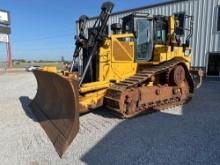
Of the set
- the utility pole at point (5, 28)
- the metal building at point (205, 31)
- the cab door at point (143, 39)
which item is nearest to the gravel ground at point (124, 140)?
the cab door at point (143, 39)

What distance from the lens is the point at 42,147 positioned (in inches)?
150

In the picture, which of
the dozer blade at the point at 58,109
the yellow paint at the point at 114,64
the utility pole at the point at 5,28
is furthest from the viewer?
the utility pole at the point at 5,28

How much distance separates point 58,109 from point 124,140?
5.22 ft

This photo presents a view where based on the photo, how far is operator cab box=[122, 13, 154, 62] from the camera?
6152 mm

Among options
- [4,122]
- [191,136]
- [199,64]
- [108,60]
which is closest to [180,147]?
[191,136]

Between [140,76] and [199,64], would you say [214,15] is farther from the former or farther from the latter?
[140,76]

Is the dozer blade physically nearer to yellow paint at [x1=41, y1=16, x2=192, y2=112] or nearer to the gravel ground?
the gravel ground

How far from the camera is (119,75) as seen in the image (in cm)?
593

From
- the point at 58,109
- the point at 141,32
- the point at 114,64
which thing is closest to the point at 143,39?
the point at 141,32

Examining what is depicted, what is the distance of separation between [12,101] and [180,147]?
6.32 meters

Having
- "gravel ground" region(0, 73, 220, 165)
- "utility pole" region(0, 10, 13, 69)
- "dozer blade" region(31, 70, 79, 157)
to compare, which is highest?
"utility pole" region(0, 10, 13, 69)

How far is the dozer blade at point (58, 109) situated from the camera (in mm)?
3771

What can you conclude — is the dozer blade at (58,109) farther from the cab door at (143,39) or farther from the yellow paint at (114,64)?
the cab door at (143,39)

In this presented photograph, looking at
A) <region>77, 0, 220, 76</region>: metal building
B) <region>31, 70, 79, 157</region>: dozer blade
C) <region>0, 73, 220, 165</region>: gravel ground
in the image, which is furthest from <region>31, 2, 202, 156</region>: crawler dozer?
<region>77, 0, 220, 76</region>: metal building
